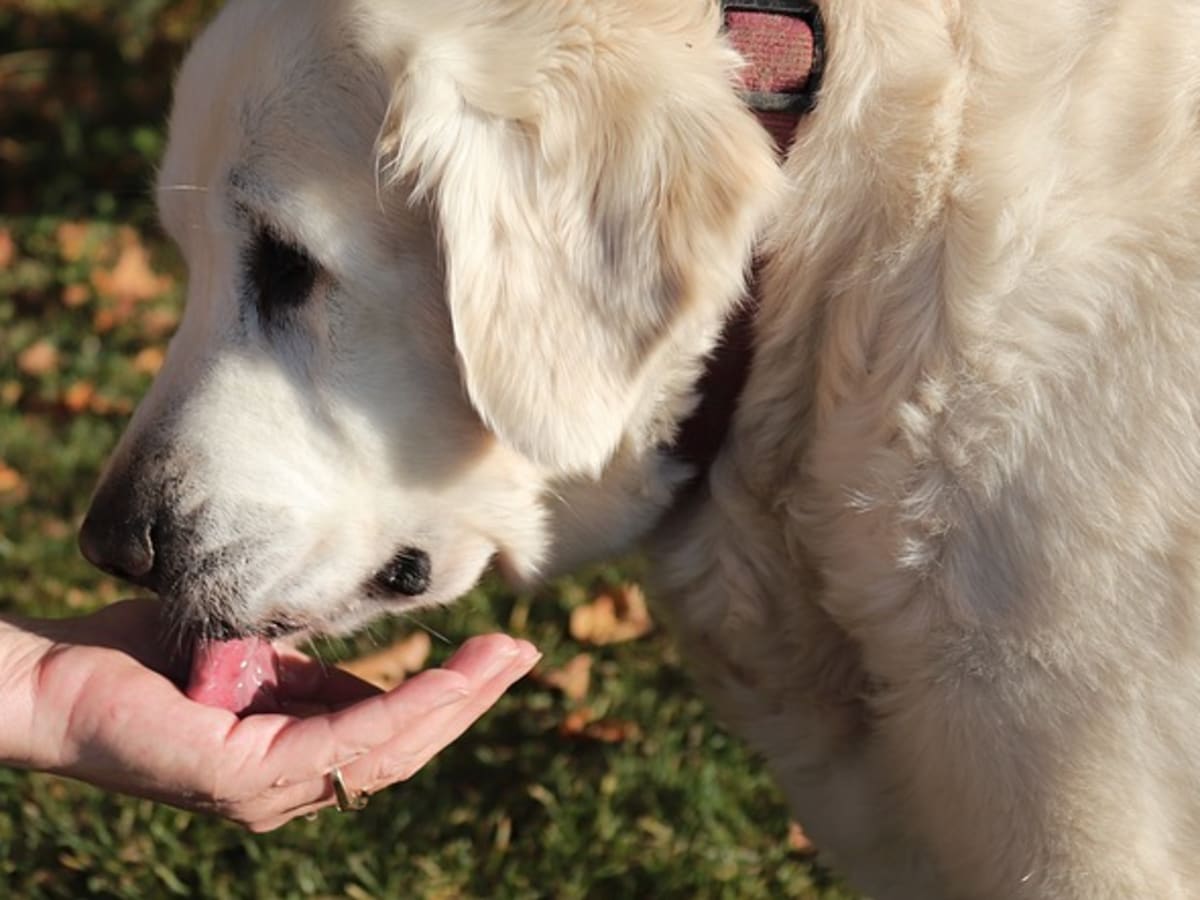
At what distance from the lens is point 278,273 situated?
2.30 meters

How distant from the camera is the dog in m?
2.10

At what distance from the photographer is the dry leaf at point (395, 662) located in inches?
147

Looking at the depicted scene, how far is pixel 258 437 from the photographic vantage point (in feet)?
7.51

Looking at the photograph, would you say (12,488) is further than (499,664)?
Yes

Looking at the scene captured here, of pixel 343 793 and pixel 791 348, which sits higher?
pixel 791 348

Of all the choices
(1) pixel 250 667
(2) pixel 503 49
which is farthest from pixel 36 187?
(2) pixel 503 49

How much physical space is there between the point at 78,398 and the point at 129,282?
1.98ft

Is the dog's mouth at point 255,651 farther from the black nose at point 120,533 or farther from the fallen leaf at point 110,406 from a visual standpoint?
the fallen leaf at point 110,406

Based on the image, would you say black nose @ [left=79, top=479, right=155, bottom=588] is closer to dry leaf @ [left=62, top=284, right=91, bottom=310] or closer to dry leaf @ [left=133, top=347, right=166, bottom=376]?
dry leaf @ [left=133, top=347, right=166, bottom=376]

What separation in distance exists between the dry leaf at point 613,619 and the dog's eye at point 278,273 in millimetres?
1710

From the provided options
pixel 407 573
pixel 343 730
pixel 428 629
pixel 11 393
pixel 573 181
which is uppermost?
pixel 573 181

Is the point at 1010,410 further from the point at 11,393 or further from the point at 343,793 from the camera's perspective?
the point at 11,393

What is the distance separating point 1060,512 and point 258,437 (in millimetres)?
1070

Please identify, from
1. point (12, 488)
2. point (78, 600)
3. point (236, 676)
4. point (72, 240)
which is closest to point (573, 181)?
point (236, 676)
